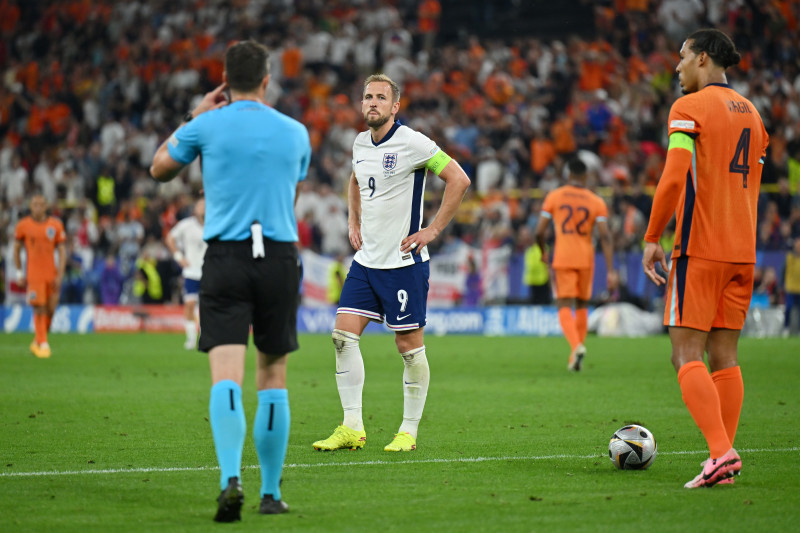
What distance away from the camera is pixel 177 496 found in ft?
20.0

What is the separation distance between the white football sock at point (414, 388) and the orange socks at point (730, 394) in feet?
7.56

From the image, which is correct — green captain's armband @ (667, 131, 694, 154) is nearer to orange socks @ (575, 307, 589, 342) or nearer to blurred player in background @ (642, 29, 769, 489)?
blurred player in background @ (642, 29, 769, 489)

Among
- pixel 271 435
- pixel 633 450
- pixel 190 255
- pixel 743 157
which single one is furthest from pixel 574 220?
pixel 271 435

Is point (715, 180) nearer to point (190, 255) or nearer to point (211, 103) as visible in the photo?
point (211, 103)

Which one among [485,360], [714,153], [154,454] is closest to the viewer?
[714,153]

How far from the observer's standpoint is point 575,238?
15.3 metres

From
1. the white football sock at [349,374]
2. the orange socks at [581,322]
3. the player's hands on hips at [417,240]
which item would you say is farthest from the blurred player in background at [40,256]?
the player's hands on hips at [417,240]

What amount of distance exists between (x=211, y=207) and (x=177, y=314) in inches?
852

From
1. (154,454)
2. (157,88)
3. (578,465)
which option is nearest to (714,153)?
(578,465)

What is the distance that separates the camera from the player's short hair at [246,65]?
5527mm

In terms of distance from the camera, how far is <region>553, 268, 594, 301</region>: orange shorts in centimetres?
1536

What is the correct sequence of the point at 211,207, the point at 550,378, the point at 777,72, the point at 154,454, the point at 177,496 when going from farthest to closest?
the point at 777,72 → the point at 550,378 → the point at 154,454 → the point at 177,496 → the point at 211,207

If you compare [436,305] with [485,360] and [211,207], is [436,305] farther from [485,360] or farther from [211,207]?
[211,207]

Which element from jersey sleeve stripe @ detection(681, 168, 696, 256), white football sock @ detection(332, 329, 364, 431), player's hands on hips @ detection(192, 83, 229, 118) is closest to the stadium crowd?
white football sock @ detection(332, 329, 364, 431)
